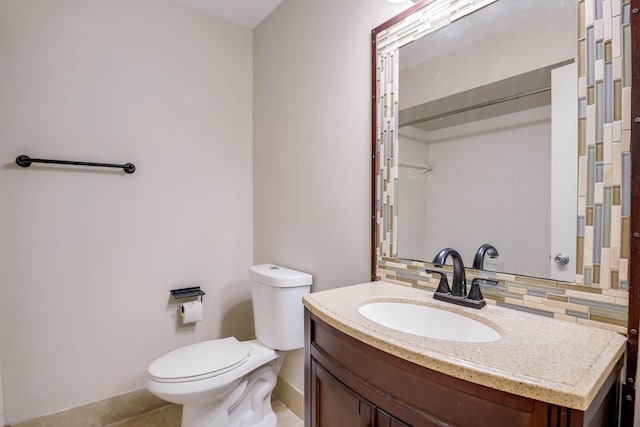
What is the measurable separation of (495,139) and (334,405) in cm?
97

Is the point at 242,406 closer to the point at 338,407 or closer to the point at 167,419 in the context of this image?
the point at 167,419

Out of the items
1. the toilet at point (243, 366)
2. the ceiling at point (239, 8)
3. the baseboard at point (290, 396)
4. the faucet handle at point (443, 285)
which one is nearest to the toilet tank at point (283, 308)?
the toilet at point (243, 366)

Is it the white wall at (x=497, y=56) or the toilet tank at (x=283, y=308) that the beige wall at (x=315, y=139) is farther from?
the white wall at (x=497, y=56)

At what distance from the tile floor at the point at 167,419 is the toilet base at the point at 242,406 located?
0.12 metres

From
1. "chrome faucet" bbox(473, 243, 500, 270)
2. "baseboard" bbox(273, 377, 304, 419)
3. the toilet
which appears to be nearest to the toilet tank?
the toilet

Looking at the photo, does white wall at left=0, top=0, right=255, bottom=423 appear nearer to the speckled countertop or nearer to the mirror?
the mirror

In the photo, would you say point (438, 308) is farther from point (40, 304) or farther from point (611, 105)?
point (40, 304)

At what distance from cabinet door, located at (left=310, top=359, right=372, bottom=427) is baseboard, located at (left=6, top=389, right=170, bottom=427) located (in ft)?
4.37

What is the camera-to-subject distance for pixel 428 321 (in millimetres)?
1065

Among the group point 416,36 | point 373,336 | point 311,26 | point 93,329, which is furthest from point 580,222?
point 93,329

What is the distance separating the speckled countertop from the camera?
0.56 m

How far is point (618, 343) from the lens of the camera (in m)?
0.74

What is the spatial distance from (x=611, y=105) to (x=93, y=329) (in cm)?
235

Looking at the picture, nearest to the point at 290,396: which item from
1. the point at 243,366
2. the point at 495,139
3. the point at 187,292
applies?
the point at 243,366
